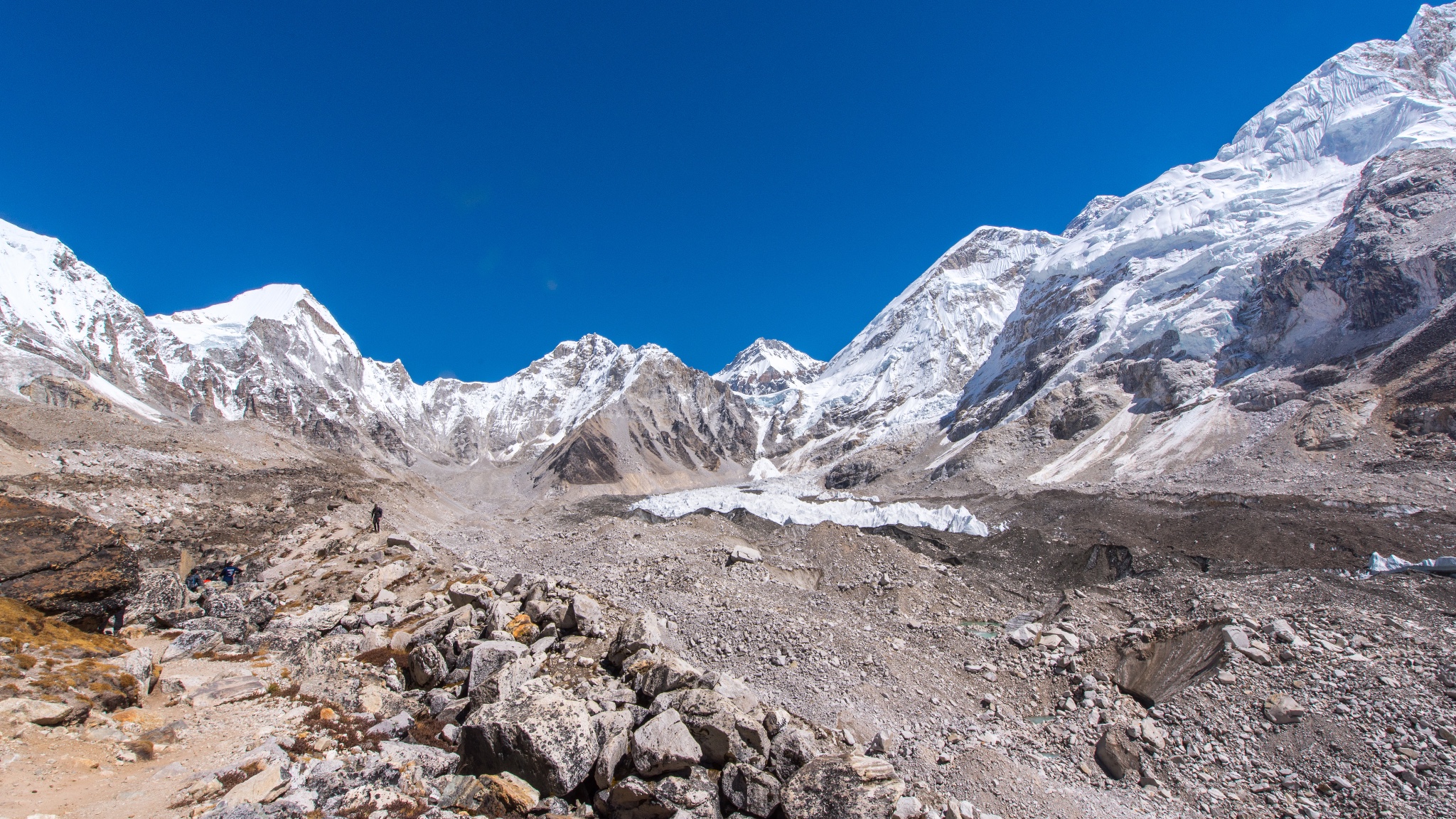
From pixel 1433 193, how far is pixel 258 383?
215170 mm

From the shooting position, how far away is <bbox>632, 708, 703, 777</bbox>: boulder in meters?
7.58

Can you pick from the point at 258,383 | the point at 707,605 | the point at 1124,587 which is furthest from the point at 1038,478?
the point at 258,383

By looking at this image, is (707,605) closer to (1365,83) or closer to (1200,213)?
(1200,213)

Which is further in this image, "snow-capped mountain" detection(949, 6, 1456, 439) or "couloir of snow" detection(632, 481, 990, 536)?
"snow-capped mountain" detection(949, 6, 1456, 439)

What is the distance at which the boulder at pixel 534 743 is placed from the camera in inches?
287

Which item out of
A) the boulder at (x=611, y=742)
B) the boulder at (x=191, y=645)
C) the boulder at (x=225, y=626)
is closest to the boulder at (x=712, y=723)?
the boulder at (x=611, y=742)

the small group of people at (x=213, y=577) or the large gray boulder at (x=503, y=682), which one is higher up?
the small group of people at (x=213, y=577)

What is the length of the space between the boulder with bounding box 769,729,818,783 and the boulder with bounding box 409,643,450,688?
19.0 feet

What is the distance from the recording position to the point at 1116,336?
309 feet

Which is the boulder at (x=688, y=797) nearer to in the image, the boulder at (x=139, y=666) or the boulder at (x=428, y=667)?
the boulder at (x=428, y=667)

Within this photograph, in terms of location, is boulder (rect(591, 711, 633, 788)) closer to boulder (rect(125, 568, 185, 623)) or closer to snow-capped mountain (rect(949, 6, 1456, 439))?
boulder (rect(125, 568, 185, 623))

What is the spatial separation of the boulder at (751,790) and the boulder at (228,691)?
7193 mm

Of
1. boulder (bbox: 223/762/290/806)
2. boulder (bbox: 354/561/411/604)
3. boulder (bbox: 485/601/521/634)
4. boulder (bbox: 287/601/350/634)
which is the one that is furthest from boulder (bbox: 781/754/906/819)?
boulder (bbox: 354/561/411/604)

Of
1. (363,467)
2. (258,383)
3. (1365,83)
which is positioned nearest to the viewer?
(363,467)
